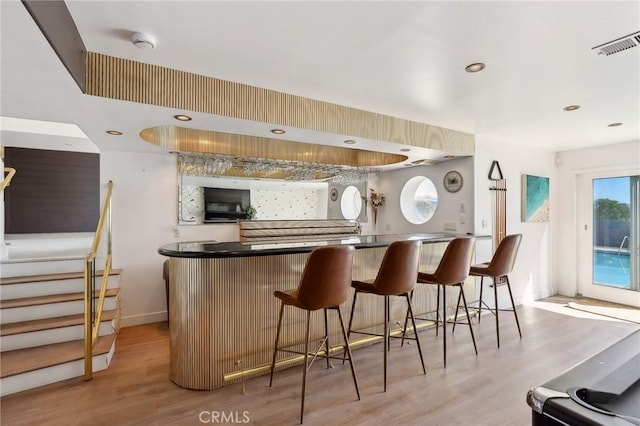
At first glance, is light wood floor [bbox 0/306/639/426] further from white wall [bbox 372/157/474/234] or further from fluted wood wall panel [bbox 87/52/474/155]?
fluted wood wall panel [bbox 87/52/474/155]

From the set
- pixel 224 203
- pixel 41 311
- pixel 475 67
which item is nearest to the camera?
pixel 475 67

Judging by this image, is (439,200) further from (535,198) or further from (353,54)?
(353,54)

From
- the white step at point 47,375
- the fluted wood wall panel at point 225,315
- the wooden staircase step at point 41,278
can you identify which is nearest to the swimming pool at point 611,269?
the fluted wood wall panel at point 225,315

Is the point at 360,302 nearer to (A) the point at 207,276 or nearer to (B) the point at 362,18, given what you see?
(A) the point at 207,276

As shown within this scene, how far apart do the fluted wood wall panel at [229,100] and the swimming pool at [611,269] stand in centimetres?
392

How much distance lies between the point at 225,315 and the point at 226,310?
0.04 m

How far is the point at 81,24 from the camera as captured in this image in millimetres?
1792

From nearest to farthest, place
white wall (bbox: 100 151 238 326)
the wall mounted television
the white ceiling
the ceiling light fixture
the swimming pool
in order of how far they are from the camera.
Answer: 1. the white ceiling
2. the ceiling light fixture
3. white wall (bbox: 100 151 238 326)
4. the wall mounted television
5. the swimming pool

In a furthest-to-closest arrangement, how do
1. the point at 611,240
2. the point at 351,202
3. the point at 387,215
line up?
1. the point at 351,202
2. the point at 387,215
3. the point at 611,240

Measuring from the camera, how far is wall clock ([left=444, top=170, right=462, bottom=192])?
4576 millimetres

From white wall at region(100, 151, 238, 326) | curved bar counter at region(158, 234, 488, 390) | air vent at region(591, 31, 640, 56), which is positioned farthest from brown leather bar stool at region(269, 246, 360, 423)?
white wall at region(100, 151, 238, 326)

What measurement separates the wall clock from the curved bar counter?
9.31 feet

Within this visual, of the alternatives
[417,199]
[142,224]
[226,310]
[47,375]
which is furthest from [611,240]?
[47,375]

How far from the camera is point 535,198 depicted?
5031mm
